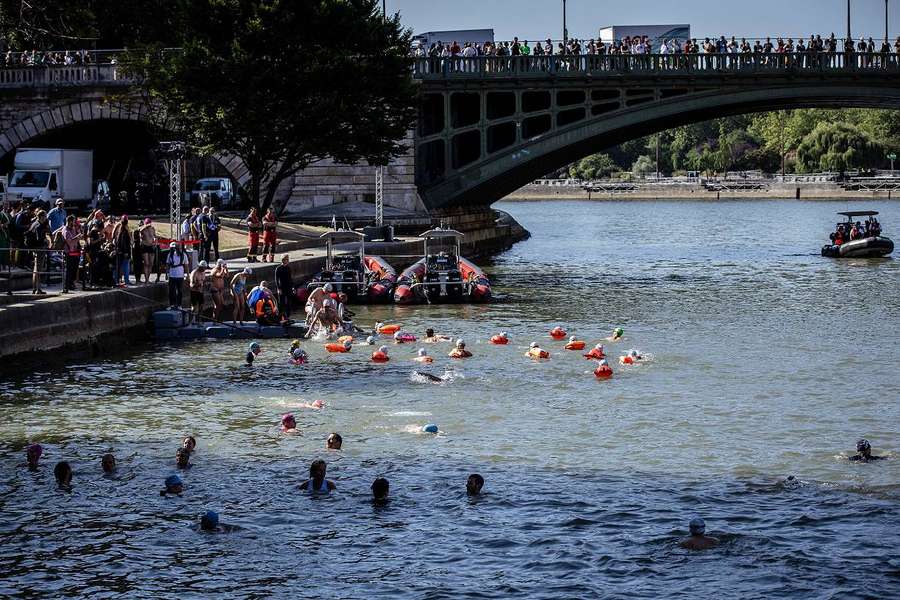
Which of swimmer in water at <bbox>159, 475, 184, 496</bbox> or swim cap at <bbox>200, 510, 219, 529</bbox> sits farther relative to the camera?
swimmer in water at <bbox>159, 475, 184, 496</bbox>

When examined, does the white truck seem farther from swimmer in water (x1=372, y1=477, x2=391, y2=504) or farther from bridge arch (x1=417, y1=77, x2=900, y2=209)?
swimmer in water (x1=372, y1=477, x2=391, y2=504)

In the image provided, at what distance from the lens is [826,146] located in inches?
6629

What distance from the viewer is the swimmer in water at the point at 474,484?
893 inches

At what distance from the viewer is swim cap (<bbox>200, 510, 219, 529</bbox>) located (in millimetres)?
20938

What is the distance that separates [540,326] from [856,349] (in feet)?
30.3

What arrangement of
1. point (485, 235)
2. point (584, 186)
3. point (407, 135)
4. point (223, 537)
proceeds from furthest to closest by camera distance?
1. point (584, 186)
2. point (485, 235)
3. point (407, 135)
4. point (223, 537)

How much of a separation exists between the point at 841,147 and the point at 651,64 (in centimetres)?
10577

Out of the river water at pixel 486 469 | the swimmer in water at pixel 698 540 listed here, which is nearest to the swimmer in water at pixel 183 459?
the river water at pixel 486 469

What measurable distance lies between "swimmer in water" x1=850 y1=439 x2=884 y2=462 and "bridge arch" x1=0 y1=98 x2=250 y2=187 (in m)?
50.2

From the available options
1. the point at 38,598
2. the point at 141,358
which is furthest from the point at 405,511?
the point at 141,358

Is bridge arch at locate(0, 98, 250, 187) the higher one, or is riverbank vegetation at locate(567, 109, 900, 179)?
riverbank vegetation at locate(567, 109, 900, 179)

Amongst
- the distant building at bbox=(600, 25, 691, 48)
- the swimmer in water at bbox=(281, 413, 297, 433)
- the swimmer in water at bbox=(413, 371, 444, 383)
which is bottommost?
the swimmer in water at bbox=(281, 413, 297, 433)

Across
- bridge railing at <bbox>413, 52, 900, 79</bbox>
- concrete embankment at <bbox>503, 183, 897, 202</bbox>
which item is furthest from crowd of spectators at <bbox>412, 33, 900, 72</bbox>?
concrete embankment at <bbox>503, 183, 897, 202</bbox>

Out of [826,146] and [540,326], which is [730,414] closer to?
[540,326]
